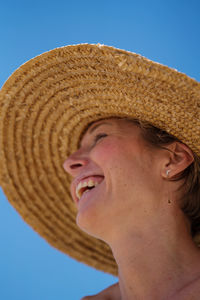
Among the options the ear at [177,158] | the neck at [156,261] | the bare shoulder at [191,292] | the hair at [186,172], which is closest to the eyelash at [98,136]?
the hair at [186,172]

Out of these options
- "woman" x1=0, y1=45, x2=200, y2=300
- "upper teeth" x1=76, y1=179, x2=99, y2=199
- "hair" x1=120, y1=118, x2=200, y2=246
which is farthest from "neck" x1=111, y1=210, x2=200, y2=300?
"upper teeth" x1=76, y1=179, x2=99, y2=199

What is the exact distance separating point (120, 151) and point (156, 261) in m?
0.44

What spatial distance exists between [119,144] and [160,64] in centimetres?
41

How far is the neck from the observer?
1.35m

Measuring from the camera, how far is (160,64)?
1308mm

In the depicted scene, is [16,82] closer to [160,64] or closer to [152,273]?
[160,64]

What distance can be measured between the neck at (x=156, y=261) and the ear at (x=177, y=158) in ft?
0.65

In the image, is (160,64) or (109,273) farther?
(109,273)

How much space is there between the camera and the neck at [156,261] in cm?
135

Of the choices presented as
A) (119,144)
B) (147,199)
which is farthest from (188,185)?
(119,144)

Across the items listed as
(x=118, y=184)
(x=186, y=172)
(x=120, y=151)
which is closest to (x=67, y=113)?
(x=120, y=151)

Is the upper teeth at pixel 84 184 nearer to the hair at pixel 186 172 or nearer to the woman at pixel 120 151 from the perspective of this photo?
the woman at pixel 120 151

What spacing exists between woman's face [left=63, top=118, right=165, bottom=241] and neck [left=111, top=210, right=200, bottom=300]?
0.07 meters

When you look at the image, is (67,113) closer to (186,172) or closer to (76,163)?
(76,163)
